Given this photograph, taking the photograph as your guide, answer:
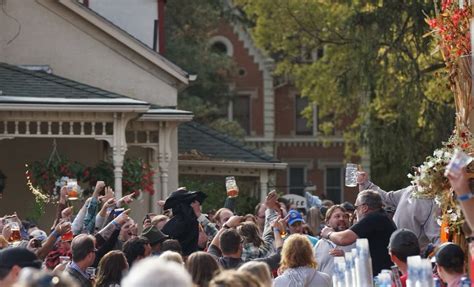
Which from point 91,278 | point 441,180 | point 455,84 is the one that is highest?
point 455,84

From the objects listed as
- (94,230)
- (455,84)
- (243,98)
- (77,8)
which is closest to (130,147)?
(77,8)

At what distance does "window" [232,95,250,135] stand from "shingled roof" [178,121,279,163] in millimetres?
26217

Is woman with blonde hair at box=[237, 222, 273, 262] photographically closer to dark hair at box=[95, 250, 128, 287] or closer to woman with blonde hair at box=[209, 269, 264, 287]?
dark hair at box=[95, 250, 128, 287]

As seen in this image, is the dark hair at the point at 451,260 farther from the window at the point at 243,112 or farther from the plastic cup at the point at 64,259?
the window at the point at 243,112

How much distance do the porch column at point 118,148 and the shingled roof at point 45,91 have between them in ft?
1.24

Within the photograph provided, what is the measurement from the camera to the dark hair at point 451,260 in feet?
35.2

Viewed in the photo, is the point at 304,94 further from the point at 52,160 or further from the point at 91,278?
the point at 91,278

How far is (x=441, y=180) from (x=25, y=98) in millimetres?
13817

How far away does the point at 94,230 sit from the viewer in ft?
55.8

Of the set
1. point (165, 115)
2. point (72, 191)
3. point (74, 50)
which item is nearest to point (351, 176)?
point (72, 191)

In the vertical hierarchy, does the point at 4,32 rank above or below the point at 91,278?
above

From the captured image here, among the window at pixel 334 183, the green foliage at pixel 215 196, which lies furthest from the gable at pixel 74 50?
the window at pixel 334 183

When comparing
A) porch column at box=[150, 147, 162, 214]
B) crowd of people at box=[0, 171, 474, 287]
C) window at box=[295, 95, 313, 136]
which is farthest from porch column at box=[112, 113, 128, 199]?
window at box=[295, 95, 313, 136]

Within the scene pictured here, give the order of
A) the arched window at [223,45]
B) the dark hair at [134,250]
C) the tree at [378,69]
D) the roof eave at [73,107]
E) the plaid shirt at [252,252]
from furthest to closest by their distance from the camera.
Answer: the arched window at [223,45]
the tree at [378,69]
the roof eave at [73,107]
the plaid shirt at [252,252]
the dark hair at [134,250]
